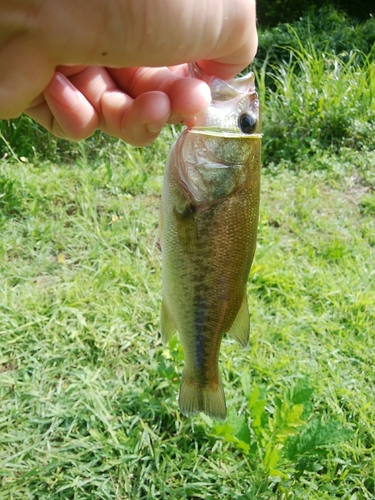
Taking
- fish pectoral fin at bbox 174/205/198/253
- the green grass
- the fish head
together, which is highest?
the fish head

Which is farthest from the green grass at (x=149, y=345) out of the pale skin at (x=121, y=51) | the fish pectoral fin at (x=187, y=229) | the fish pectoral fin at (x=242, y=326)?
the pale skin at (x=121, y=51)

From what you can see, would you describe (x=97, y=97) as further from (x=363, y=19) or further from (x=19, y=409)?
(x=363, y=19)

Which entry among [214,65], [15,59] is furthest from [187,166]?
[15,59]

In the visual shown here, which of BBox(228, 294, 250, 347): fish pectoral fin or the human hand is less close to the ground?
the human hand

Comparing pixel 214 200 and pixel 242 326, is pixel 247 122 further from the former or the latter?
pixel 242 326

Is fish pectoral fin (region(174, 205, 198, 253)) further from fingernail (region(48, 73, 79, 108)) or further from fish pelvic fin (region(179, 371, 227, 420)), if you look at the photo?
fish pelvic fin (region(179, 371, 227, 420))

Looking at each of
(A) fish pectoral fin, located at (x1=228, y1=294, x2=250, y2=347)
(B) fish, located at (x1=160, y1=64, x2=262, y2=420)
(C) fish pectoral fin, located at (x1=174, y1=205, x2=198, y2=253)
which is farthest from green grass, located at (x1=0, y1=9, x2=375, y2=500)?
(C) fish pectoral fin, located at (x1=174, y1=205, x2=198, y2=253)

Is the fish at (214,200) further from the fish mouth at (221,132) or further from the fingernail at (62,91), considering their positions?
the fingernail at (62,91)
